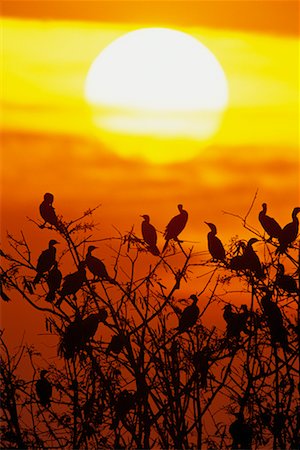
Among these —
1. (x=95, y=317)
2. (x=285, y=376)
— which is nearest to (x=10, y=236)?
(x=95, y=317)

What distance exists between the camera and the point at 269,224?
17.8 metres

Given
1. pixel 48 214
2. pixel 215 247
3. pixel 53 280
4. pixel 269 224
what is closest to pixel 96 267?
pixel 53 280

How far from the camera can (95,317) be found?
14.6 m

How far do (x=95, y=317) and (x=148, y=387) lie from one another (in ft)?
3.30

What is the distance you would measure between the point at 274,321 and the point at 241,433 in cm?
117

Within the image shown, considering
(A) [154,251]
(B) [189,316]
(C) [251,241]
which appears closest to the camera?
(C) [251,241]

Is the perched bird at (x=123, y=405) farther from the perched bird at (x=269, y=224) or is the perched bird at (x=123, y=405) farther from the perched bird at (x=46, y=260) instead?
the perched bird at (x=269, y=224)

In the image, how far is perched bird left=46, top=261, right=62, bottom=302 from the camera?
15387 millimetres

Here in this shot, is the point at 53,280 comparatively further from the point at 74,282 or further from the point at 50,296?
the point at 74,282

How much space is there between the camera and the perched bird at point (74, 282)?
14758 millimetres

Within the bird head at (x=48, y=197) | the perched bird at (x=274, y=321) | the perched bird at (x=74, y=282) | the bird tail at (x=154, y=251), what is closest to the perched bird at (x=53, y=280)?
the perched bird at (x=74, y=282)

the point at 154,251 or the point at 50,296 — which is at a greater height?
the point at 154,251

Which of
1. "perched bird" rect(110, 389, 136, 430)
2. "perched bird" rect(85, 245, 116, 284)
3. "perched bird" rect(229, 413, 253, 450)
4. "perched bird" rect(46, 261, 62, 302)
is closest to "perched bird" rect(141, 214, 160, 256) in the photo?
"perched bird" rect(85, 245, 116, 284)

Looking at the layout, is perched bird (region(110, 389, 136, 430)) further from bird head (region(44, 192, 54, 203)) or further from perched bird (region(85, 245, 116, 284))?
bird head (region(44, 192, 54, 203))
